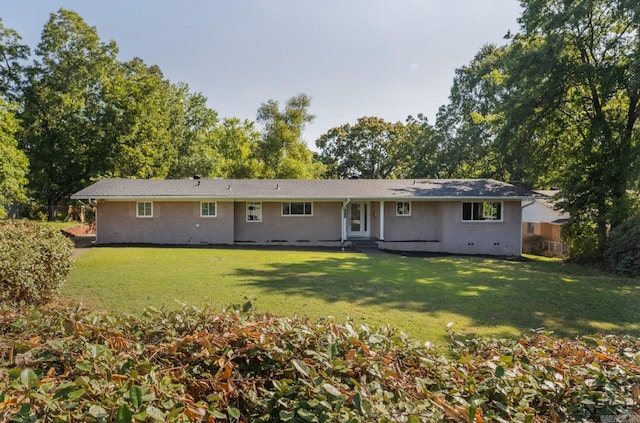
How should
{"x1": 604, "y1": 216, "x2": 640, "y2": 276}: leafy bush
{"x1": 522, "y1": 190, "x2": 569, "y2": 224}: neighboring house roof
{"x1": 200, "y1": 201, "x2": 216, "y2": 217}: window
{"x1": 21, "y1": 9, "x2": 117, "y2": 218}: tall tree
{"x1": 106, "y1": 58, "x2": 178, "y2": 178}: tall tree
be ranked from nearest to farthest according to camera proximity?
{"x1": 604, "y1": 216, "x2": 640, "y2": 276}: leafy bush
{"x1": 200, "y1": 201, "x2": 216, "y2": 217}: window
{"x1": 522, "y1": 190, "x2": 569, "y2": 224}: neighboring house roof
{"x1": 106, "y1": 58, "x2": 178, "y2": 178}: tall tree
{"x1": 21, "y1": 9, "x2": 117, "y2": 218}: tall tree

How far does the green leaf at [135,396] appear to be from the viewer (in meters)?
1.48

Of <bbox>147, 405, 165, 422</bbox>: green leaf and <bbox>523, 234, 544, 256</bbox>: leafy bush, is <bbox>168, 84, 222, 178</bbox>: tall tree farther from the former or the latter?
<bbox>147, 405, 165, 422</bbox>: green leaf

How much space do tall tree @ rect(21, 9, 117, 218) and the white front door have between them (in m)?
18.8

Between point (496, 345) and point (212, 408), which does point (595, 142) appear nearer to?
point (496, 345)

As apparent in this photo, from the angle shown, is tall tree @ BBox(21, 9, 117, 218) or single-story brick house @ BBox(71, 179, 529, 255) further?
tall tree @ BBox(21, 9, 117, 218)

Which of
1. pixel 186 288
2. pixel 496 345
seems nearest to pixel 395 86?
pixel 186 288

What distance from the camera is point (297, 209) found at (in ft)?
68.9

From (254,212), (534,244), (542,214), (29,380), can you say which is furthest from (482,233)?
(29,380)

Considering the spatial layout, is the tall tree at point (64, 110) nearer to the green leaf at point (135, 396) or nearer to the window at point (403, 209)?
the window at point (403, 209)

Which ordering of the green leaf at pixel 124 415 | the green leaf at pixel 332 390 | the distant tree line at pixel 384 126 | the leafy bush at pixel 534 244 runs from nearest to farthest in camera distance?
the green leaf at pixel 124 415 < the green leaf at pixel 332 390 < the distant tree line at pixel 384 126 < the leafy bush at pixel 534 244

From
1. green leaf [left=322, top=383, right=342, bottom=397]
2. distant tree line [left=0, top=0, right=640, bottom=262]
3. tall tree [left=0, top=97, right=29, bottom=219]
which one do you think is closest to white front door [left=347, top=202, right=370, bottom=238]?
distant tree line [left=0, top=0, right=640, bottom=262]

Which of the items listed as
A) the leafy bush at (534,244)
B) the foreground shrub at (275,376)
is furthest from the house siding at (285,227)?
the foreground shrub at (275,376)

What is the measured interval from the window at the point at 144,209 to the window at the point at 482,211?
53.2ft

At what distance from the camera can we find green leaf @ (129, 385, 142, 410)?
4.87 ft
